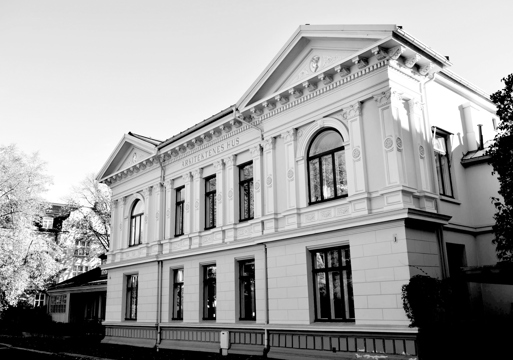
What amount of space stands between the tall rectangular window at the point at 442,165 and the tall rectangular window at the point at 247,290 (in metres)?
7.22

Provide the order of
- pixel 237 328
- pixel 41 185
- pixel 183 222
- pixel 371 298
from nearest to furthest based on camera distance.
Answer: pixel 371 298, pixel 237 328, pixel 183 222, pixel 41 185

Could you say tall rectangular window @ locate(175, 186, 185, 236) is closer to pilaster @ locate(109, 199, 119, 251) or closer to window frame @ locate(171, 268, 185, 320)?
window frame @ locate(171, 268, 185, 320)

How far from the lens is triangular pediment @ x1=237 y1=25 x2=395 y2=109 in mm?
14020

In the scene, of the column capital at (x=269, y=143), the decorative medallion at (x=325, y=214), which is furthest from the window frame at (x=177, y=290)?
the decorative medallion at (x=325, y=214)

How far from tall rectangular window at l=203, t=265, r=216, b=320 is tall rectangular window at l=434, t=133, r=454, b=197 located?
31.0ft

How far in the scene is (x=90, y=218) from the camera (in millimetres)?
43375

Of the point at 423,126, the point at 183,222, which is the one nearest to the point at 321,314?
the point at 423,126

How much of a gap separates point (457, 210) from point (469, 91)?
16.0 feet

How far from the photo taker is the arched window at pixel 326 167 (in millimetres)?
14938

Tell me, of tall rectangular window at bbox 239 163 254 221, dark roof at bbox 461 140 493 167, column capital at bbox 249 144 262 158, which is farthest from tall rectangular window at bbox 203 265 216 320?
dark roof at bbox 461 140 493 167

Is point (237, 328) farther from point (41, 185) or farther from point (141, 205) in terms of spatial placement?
point (41, 185)

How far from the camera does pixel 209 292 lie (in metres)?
19.5

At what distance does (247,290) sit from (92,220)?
29.8 meters

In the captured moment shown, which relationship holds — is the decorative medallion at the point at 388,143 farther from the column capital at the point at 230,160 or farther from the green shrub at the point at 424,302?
the column capital at the point at 230,160
